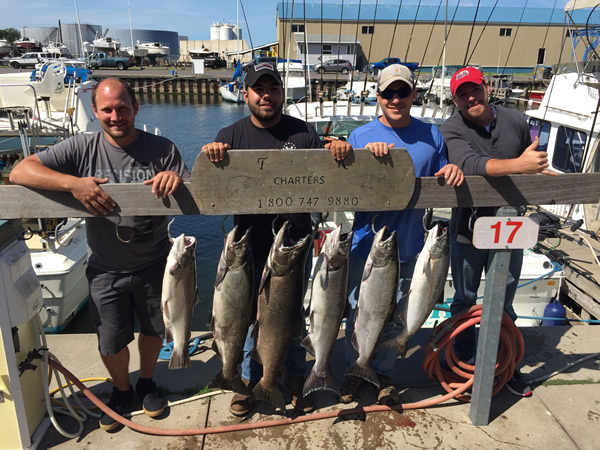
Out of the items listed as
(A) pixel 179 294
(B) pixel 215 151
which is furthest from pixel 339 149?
(A) pixel 179 294

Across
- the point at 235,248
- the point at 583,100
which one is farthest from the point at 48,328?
the point at 583,100

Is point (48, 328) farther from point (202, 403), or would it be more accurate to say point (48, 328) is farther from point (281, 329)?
point (281, 329)

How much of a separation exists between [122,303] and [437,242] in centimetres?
216

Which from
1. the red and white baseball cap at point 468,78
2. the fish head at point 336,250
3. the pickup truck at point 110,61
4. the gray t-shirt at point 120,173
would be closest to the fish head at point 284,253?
the fish head at point 336,250

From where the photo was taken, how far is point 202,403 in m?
3.32

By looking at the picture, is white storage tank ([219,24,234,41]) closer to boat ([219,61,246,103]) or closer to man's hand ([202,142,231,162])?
boat ([219,61,246,103])

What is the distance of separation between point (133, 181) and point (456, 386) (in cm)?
281

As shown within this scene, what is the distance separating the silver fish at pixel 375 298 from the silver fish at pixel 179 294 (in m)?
1.10

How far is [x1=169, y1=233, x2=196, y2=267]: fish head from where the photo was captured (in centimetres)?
263

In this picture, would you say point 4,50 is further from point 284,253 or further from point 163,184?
point 284,253

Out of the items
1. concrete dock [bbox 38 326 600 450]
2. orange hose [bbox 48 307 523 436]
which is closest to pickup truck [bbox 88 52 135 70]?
concrete dock [bbox 38 326 600 450]

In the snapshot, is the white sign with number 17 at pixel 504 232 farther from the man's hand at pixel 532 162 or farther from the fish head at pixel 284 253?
the fish head at pixel 284 253

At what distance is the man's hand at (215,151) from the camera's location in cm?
248

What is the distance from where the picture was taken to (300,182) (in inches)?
103
